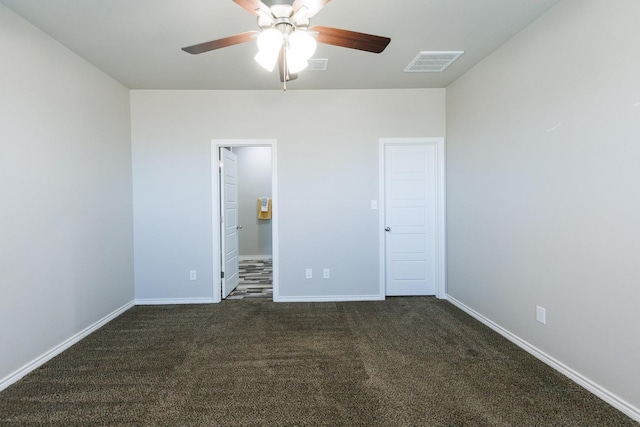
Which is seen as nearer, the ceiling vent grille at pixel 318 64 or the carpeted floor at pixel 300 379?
the carpeted floor at pixel 300 379

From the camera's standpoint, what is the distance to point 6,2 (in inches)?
81.7

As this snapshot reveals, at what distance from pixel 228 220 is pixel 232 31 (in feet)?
7.80

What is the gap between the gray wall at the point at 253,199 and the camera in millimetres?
6750

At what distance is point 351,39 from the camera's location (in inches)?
69.9

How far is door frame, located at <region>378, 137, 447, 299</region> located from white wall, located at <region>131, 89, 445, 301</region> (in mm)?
76

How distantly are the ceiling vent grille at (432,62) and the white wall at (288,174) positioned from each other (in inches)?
22.0

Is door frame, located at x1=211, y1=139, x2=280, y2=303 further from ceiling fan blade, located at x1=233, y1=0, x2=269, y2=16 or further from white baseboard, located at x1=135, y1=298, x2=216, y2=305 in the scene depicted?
ceiling fan blade, located at x1=233, y1=0, x2=269, y2=16

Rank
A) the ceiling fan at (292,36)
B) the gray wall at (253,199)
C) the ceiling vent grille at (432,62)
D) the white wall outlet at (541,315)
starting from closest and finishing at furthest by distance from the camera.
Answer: the ceiling fan at (292,36) → the white wall outlet at (541,315) → the ceiling vent grille at (432,62) → the gray wall at (253,199)

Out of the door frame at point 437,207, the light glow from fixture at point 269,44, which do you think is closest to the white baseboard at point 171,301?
the door frame at point 437,207

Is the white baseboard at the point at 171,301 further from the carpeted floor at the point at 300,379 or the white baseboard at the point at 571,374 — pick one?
the white baseboard at the point at 571,374

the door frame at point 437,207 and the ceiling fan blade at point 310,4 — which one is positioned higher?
the ceiling fan blade at point 310,4

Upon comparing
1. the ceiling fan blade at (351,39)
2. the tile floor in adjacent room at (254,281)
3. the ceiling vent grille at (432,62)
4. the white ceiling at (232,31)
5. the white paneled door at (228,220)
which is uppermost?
the ceiling vent grille at (432,62)

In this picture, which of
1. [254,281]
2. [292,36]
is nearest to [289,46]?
[292,36]

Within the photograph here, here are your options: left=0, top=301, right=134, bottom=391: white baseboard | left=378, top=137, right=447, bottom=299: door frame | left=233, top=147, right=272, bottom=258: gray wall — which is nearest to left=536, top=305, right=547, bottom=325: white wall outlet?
left=378, top=137, right=447, bottom=299: door frame
